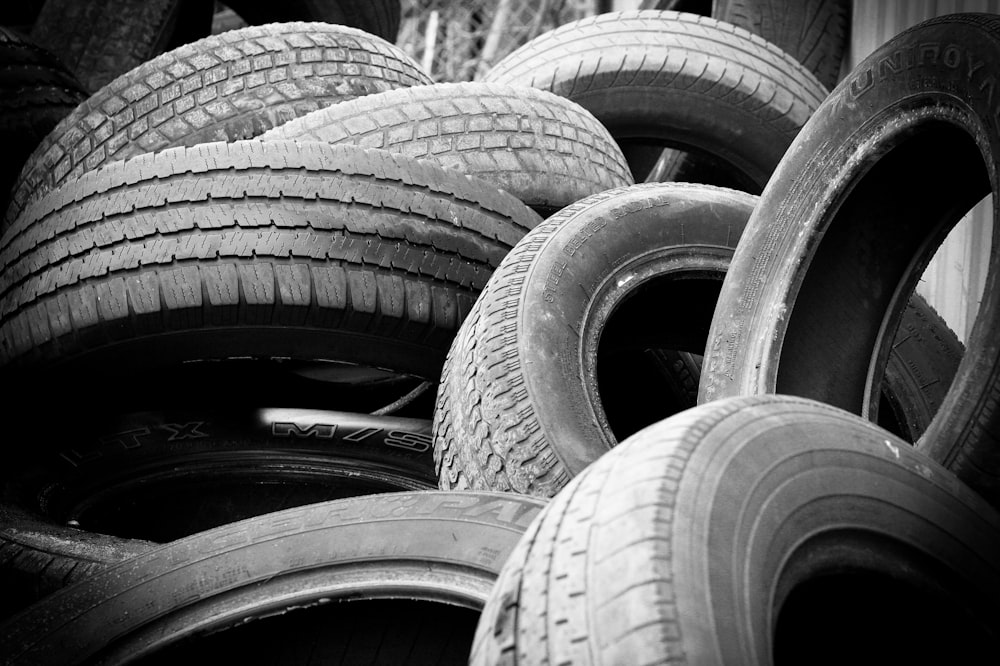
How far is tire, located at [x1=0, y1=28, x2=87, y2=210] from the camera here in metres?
2.91

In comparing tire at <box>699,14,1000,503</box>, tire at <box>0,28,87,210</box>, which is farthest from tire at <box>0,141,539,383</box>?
tire at <box>0,28,87,210</box>

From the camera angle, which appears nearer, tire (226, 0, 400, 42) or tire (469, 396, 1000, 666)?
tire (469, 396, 1000, 666)

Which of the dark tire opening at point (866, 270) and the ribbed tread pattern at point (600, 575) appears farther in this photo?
the dark tire opening at point (866, 270)

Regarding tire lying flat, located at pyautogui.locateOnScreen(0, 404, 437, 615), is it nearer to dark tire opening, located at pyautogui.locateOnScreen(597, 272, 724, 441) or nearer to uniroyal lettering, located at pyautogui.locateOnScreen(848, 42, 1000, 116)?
dark tire opening, located at pyautogui.locateOnScreen(597, 272, 724, 441)

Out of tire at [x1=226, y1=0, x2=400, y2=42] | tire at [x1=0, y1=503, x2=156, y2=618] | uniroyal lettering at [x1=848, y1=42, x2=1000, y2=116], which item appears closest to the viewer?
uniroyal lettering at [x1=848, y1=42, x2=1000, y2=116]

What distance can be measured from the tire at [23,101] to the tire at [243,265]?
0.86m

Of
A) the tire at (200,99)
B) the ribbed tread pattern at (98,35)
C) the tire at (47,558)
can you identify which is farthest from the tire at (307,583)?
the ribbed tread pattern at (98,35)

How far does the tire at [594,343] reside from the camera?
1.77 meters

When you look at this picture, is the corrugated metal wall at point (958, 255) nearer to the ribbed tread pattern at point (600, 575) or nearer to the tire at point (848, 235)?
the tire at point (848, 235)

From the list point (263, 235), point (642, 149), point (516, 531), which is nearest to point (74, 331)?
point (263, 235)

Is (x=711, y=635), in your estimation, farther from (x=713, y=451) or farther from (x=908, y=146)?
(x=908, y=146)

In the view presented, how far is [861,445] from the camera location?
1116 mm

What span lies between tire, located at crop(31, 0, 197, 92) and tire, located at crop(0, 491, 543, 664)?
8.33 feet

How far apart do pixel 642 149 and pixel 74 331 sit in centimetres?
229
